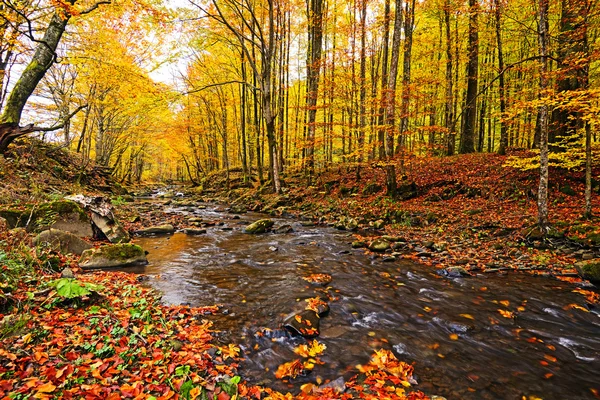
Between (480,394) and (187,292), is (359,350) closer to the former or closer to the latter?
(480,394)

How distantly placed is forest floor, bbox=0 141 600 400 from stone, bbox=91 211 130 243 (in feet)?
4.47

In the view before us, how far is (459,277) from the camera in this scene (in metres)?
7.04

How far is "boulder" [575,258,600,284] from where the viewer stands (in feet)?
20.5

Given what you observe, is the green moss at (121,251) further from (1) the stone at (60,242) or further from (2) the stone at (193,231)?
(2) the stone at (193,231)

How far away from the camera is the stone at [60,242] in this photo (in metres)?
6.20

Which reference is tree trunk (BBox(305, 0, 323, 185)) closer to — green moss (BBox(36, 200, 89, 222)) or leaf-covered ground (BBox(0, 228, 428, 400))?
green moss (BBox(36, 200, 89, 222))

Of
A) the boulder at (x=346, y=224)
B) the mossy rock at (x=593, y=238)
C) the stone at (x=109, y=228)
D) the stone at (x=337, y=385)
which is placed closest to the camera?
the stone at (x=337, y=385)

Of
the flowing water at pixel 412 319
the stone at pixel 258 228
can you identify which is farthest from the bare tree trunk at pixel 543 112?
the stone at pixel 258 228

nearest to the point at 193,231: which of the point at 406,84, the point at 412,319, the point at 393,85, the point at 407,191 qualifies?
the point at 412,319

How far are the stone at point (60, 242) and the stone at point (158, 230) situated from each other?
3.63m

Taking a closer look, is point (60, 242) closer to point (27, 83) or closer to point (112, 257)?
point (112, 257)

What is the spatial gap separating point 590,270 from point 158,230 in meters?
13.3

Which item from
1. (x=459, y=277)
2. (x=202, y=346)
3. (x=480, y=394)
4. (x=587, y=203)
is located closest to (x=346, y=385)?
(x=480, y=394)

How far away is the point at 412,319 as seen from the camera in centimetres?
520
